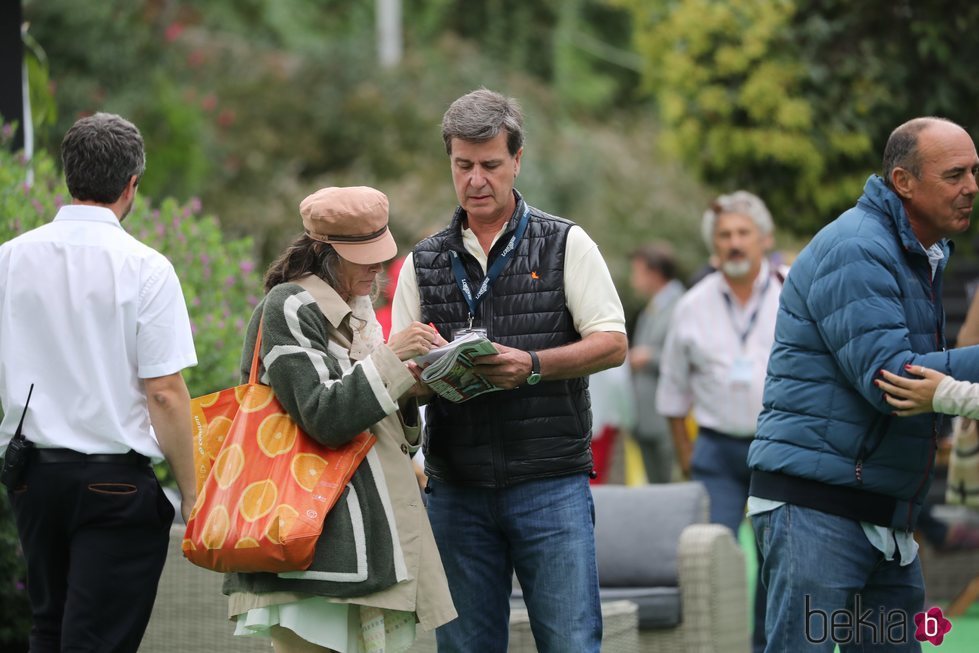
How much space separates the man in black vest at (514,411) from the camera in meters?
4.23

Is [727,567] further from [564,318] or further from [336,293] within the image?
[336,293]

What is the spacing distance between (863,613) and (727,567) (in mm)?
1661

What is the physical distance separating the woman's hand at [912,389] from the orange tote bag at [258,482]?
153 centimetres

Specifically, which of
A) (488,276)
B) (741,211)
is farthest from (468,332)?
(741,211)

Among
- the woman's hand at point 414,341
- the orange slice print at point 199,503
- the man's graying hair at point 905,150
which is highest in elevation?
the man's graying hair at point 905,150

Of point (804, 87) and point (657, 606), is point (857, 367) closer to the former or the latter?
point (657, 606)

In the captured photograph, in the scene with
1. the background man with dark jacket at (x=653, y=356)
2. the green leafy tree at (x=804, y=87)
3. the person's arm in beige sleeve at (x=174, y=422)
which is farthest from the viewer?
the background man with dark jacket at (x=653, y=356)

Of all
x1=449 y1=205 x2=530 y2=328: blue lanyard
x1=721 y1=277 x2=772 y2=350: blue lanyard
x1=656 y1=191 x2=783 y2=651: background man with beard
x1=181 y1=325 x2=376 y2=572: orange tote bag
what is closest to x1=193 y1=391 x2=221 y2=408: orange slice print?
x1=181 y1=325 x2=376 y2=572: orange tote bag

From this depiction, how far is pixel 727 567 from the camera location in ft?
19.6

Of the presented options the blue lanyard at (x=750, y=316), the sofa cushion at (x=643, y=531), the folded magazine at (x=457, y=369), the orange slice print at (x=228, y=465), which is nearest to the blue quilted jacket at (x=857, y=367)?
the folded magazine at (x=457, y=369)

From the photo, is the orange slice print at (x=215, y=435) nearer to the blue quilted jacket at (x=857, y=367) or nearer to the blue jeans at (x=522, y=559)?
the blue jeans at (x=522, y=559)

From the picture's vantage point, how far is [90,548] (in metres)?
4.17

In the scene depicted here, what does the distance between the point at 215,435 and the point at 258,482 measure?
0.24 metres

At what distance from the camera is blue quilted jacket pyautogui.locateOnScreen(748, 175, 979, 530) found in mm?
4043
